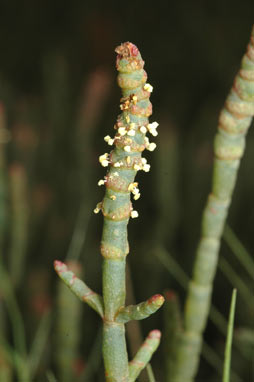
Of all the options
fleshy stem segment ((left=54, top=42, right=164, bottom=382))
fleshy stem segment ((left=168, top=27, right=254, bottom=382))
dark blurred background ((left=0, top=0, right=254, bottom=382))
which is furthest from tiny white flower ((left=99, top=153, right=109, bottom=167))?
dark blurred background ((left=0, top=0, right=254, bottom=382))

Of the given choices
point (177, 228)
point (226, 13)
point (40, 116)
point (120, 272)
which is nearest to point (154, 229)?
point (177, 228)

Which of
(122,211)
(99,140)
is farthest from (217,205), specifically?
(99,140)

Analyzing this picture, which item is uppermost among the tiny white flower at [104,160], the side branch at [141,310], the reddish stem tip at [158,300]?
the tiny white flower at [104,160]

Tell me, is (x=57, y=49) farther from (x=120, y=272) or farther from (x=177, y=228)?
(x=120, y=272)

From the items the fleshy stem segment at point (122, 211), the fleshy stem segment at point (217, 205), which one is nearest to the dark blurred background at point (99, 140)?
the fleshy stem segment at point (217, 205)

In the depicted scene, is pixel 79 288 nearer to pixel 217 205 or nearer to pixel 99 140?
pixel 217 205

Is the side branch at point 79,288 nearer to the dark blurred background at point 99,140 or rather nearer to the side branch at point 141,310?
the side branch at point 141,310
